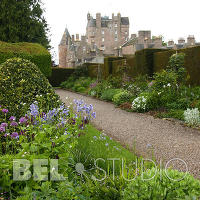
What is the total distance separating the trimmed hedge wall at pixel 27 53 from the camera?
12797 mm

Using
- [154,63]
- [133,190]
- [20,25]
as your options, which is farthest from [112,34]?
[133,190]

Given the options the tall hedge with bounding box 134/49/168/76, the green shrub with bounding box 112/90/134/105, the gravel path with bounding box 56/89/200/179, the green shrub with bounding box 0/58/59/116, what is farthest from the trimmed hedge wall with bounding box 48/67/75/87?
the green shrub with bounding box 0/58/59/116

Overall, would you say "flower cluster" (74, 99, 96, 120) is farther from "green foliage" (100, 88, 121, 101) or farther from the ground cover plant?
"green foliage" (100, 88, 121, 101)

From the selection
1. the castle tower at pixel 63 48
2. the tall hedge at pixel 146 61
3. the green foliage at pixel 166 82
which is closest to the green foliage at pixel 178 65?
the green foliage at pixel 166 82

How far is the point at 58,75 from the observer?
25.4m

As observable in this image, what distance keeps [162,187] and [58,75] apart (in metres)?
24.2

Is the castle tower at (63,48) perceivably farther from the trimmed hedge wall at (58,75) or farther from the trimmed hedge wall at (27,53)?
the trimmed hedge wall at (27,53)

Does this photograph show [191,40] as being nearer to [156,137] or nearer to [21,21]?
[21,21]

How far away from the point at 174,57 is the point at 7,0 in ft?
49.0

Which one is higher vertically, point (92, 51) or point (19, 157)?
point (92, 51)

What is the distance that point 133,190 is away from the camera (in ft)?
6.75

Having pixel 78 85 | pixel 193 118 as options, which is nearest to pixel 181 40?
pixel 78 85

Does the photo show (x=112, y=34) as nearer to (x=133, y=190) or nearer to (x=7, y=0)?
(x=7, y=0)

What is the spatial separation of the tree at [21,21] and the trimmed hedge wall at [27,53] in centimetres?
425
